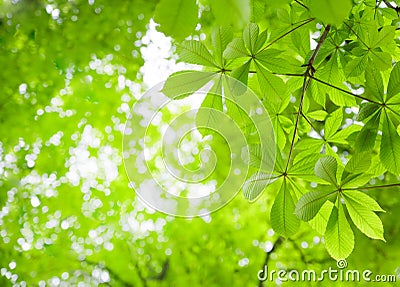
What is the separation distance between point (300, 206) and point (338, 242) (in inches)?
3.3

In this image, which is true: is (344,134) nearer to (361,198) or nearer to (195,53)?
(361,198)

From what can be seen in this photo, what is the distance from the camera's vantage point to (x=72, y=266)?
7.32 feet

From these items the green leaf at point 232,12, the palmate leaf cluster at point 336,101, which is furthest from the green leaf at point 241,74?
the green leaf at point 232,12

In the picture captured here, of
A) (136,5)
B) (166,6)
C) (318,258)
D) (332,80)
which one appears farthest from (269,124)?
(136,5)

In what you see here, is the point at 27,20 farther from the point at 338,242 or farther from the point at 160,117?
the point at 338,242

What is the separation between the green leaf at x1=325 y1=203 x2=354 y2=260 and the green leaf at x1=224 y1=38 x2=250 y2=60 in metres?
0.24

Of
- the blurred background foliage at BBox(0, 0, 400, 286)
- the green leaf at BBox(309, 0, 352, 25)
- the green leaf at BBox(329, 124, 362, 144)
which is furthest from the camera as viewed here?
the blurred background foliage at BBox(0, 0, 400, 286)

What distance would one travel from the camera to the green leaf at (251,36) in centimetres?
50

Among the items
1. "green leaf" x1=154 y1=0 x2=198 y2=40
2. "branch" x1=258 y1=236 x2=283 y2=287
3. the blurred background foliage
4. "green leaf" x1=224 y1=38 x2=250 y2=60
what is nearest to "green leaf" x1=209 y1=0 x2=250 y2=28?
"green leaf" x1=154 y1=0 x2=198 y2=40

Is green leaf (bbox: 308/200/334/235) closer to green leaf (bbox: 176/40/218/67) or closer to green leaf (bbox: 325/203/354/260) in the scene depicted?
green leaf (bbox: 325/203/354/260)

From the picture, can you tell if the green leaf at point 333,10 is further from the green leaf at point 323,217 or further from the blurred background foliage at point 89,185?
the blurred background foliage at point 89,185

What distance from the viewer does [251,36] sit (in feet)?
1.67

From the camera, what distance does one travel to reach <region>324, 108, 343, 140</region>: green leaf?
0.66m

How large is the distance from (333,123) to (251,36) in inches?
9.7
